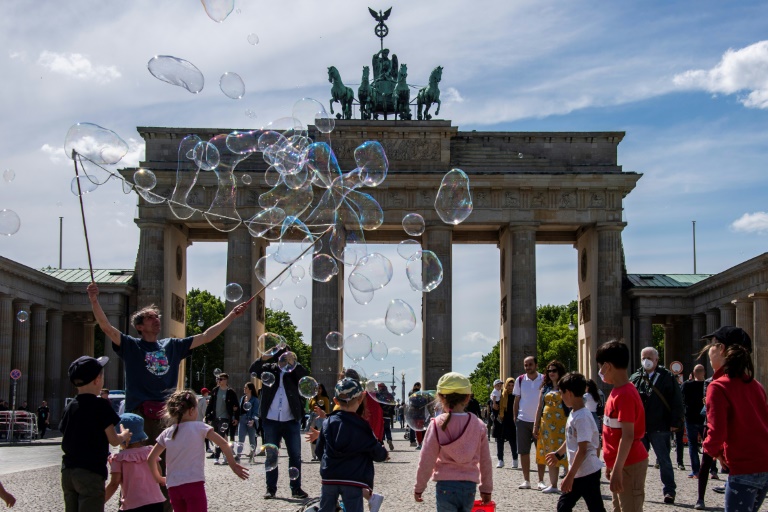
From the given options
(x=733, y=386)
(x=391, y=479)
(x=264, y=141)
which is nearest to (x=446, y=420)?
(x=733, y=386)

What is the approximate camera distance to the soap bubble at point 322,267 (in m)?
18.7

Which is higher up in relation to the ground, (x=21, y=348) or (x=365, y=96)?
(x=365, y=96)

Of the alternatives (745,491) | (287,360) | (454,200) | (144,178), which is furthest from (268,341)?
(745,491)

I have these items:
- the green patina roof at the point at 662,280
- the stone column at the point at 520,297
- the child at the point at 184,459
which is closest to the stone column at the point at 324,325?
the stone column at the point at 520,297

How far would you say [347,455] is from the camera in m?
9.74

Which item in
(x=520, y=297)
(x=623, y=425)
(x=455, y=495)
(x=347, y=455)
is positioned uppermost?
(x=520, y=297)

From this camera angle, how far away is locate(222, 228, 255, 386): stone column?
2339 inches

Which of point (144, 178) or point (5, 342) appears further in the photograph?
point (5, 342)

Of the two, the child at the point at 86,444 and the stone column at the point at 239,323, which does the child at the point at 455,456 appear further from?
the stone column at the point at 239,323

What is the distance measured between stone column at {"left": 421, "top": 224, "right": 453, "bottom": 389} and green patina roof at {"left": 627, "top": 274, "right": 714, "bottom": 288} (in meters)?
10.7

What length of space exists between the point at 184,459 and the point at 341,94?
177 feet

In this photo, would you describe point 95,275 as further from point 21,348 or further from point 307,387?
point 307,387

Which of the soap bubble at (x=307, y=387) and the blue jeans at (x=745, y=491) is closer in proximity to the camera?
the blue jeans at (x=745, y=491)

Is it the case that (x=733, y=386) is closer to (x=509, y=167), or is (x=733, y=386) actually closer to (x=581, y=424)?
(x=581, y=424)
